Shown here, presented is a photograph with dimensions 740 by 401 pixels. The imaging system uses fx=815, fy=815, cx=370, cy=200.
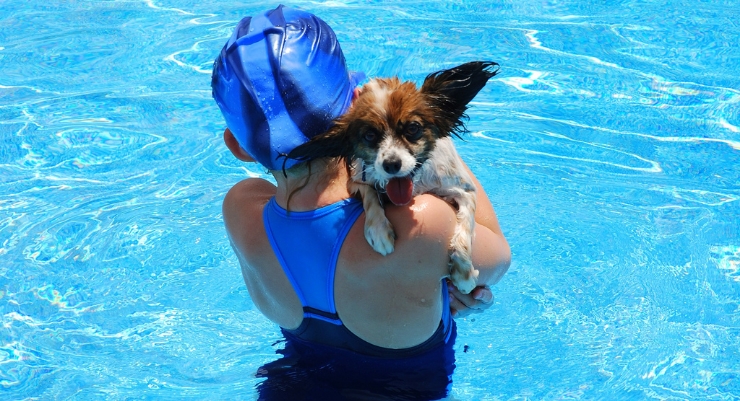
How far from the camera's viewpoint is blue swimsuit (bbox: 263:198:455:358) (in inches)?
107

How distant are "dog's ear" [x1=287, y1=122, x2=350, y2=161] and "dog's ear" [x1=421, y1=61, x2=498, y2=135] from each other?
330 mm

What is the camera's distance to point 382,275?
2.68 m

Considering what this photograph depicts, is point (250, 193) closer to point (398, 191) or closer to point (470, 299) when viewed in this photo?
point (398, 191)

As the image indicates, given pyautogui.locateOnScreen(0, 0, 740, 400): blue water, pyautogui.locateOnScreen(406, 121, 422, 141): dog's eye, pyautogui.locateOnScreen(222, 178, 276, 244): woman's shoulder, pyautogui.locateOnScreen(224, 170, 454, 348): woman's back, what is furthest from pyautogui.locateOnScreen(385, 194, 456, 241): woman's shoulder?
pyautogui.locateOnScreen(0, 0, 740, 400): blue water

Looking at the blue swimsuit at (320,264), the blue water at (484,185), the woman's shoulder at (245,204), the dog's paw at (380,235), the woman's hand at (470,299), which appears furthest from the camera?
the blue water at (484,185)

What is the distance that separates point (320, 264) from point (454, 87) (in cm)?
75

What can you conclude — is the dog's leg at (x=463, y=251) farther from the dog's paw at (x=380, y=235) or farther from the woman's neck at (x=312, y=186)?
the woman's neck at (x=312, y=186)

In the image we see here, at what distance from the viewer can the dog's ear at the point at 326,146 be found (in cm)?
263

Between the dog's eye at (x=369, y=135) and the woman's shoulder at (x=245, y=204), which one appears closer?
the dog's eye at (x=369, y=135)

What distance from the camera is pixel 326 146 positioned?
8.80ft

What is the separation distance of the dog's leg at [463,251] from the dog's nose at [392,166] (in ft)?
1.00

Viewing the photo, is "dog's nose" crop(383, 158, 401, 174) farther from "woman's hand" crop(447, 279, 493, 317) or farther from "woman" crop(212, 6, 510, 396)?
"woman's hand" crop(447, 279, 493, 317)

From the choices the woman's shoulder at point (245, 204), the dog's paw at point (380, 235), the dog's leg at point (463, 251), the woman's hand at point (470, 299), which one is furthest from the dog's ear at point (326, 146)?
the woman's hand at point (470, 299)

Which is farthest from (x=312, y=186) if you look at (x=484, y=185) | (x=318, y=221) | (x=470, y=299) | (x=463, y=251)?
(x=484, y=185)
